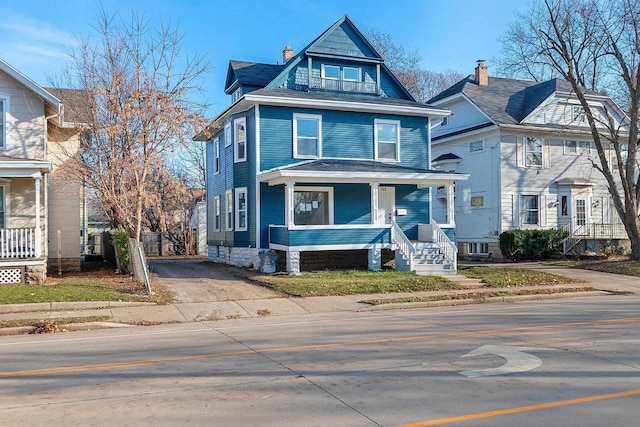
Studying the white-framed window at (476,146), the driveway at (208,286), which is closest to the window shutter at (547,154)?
the white-framed window at (476,146)

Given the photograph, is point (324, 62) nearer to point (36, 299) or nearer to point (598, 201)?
point (36, 299)

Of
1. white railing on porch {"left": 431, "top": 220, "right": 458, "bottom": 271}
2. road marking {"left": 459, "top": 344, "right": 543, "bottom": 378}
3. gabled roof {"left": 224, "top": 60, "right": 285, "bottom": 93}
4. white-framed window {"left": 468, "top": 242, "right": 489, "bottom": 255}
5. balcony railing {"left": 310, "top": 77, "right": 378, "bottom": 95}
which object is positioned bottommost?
road marking {"left": 459, "top": 344, "right": 543, "bottom": 378}

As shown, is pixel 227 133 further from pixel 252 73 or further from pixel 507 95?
pixel 507 95

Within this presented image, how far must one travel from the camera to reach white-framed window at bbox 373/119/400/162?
24375 mm

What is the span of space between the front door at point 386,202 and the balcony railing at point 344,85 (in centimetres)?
448

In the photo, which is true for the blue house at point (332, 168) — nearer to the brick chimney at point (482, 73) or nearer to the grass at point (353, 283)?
the grass at point (353, 283)

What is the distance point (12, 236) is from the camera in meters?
17.9

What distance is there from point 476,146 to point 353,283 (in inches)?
670

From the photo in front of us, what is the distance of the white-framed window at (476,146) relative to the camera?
3133cm

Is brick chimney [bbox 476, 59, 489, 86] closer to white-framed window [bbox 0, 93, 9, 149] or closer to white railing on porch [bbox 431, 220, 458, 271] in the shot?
white railing on porch [bbox 431, 220, 458, 271]

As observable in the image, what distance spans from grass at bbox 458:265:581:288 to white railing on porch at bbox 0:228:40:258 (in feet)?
47.9

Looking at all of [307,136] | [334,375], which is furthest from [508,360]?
[307,136]

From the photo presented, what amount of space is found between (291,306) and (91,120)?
10.3m

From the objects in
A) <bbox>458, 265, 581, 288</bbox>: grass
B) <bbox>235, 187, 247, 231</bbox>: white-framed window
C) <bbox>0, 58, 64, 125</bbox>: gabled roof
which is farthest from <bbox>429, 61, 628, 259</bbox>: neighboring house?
<bbox>0, 58, 64, 125</bbox>: gabled roof
